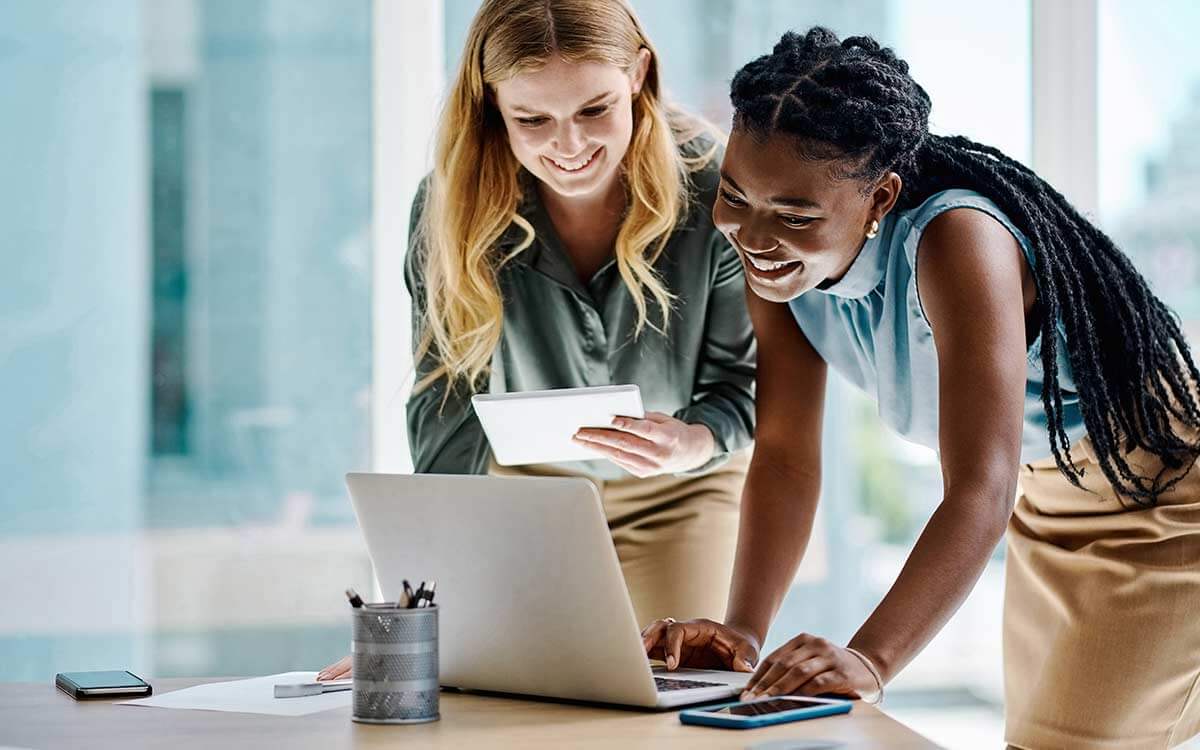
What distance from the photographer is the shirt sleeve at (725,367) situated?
2027mm

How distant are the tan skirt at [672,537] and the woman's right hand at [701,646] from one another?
58cm

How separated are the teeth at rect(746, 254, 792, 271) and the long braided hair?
0.13 metres

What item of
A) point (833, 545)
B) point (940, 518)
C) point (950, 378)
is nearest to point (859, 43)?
point (950, 378)

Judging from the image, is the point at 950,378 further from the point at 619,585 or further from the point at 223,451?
the point at 223,451

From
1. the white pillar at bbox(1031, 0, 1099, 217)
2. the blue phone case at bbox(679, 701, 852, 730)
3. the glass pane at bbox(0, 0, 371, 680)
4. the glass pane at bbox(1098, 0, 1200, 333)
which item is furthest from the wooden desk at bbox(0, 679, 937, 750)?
the glass pane at bbox(1098, 0, 1200, 333)

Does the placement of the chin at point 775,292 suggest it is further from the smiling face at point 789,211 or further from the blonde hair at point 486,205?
the blonde hair at point 486,205

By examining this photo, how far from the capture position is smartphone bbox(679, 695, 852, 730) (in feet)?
3.76

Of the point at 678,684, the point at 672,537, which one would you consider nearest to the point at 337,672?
the point at 678,684

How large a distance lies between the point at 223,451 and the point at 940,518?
184 centimetres

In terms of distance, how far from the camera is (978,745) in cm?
298

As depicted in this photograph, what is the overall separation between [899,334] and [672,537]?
0.59 meters

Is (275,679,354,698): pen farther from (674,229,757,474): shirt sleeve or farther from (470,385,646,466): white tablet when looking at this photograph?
(674,229,757,474): shirt sleeve

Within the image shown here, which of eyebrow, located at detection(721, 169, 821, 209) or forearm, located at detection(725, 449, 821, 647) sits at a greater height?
eyebrow, located at detection(721, 169, 821, 209)

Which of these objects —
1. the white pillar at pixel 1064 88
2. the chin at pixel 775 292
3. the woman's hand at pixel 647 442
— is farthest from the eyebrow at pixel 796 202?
the white pillar at pixel 1064 88
